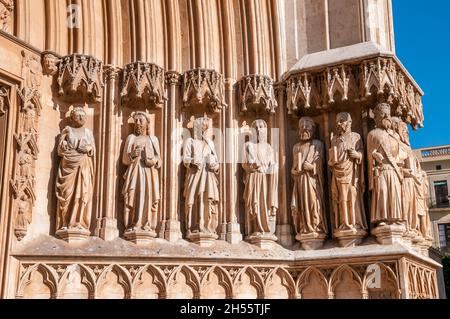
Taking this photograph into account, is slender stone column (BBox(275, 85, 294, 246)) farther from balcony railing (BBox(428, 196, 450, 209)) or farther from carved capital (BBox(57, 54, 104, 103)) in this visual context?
balcony railing (BBox(428, 196, 450, 209))

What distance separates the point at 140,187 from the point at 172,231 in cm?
70

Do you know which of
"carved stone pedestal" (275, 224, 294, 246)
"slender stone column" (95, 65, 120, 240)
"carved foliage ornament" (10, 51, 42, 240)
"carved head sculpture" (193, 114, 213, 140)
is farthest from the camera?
"carved head sculpture" (193, 114, 213, 140)

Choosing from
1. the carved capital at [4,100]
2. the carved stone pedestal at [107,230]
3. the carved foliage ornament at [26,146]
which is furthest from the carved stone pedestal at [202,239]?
the carved capital at [4,100]

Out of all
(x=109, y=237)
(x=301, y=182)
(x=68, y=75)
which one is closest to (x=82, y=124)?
(x=68, y=75)

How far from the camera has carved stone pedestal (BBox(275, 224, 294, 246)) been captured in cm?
793

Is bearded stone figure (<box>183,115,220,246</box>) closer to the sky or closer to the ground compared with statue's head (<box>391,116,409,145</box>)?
closer to the ground

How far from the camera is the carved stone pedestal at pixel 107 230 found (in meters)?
7.34

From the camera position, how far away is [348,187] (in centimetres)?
754

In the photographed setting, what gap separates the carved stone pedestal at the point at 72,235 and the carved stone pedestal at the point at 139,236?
0.53m

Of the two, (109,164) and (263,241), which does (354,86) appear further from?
→ (109,164)

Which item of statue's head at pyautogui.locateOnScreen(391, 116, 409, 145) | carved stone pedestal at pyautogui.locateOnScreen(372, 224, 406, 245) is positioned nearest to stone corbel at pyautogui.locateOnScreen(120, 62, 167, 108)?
statue's head at pyautogui.locateOnScreen(391, 116, 409, 145)

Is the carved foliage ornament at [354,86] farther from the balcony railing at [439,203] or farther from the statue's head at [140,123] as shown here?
the balcony railing at [439,203]

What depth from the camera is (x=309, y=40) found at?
865 centimetres

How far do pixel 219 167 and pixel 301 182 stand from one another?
112cm
